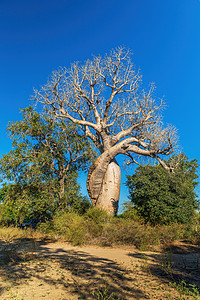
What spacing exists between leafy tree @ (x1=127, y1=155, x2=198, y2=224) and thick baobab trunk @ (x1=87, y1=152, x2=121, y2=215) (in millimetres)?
1651

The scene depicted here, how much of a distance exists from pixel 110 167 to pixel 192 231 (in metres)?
5.53

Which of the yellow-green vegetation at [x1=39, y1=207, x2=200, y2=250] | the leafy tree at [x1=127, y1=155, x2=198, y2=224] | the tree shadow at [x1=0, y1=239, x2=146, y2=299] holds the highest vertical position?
the leafy tree at [x1=127, y1=155, x2=198, y2=224]

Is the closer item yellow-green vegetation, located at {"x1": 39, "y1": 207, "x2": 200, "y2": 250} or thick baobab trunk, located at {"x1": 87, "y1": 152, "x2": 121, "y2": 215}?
yellow-green vegetation, located at {"x1": 39, "y1": 207, "x2": 200, "y2": 250}

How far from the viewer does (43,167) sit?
10547mm

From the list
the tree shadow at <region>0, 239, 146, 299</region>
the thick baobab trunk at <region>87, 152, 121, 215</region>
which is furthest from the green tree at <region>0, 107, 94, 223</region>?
the tree shadow at <region>0, 239, 146, 299</region>

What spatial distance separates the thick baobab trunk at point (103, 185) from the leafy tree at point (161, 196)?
65.0 inches

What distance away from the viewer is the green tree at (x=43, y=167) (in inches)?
383

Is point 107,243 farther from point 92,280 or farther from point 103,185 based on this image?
point 103,185

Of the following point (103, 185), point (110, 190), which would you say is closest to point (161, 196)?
point (110, 190)

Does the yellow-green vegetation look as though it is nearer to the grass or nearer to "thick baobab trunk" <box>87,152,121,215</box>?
the grass

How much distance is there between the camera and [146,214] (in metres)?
9.66

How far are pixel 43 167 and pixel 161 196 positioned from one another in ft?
19.3

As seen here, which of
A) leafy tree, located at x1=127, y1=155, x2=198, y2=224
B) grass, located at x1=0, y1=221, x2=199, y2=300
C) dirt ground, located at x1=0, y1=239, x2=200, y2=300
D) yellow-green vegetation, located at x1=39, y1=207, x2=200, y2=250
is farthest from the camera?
leafy tree, located at x1=127, y1=155, x2=198, y2=224

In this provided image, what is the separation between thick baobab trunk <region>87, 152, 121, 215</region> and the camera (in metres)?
11.8
